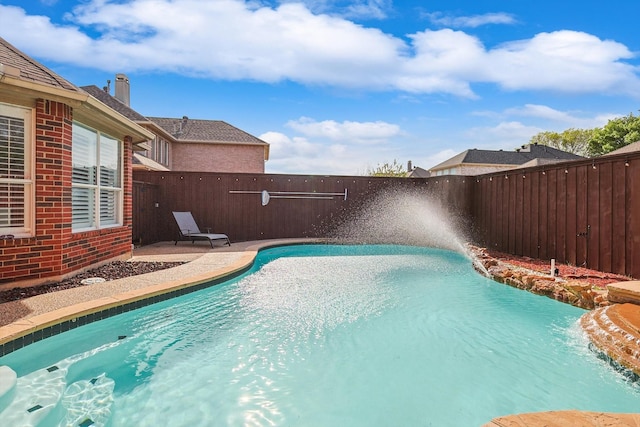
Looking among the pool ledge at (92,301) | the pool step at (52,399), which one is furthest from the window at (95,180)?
the pool step at (52,399)

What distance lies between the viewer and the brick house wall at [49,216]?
4598 millimetres

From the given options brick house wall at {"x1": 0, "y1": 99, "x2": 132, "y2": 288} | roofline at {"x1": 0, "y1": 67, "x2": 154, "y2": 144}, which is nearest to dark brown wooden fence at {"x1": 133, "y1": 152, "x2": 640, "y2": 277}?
roofline at {"x1": 0, "y1": 67, "x2": 154, "y2": 144}

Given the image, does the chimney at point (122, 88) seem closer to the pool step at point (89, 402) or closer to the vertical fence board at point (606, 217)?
the pool step at point (89, 402)

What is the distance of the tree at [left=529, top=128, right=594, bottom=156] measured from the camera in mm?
40594

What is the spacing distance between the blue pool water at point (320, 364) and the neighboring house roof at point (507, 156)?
24.5 m

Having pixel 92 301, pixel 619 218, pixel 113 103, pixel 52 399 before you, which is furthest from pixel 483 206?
pixel 113 103

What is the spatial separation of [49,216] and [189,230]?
17.3 ft

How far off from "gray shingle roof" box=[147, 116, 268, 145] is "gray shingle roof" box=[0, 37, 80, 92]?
49.9 feet

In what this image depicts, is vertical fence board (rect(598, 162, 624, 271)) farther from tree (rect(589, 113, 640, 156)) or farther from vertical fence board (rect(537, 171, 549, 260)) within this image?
tree (rect(589, 113, 640, 156))

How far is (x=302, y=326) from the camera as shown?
13.6 feet

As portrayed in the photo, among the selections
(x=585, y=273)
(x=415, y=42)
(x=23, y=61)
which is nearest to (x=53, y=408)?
(x=23, y=61)

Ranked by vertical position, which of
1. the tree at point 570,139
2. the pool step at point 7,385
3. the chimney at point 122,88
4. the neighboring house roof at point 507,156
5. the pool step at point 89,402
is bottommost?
the pool step at point 89,402

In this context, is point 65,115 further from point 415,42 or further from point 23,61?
point 415,42

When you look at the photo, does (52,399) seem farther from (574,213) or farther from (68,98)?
(574,213)
